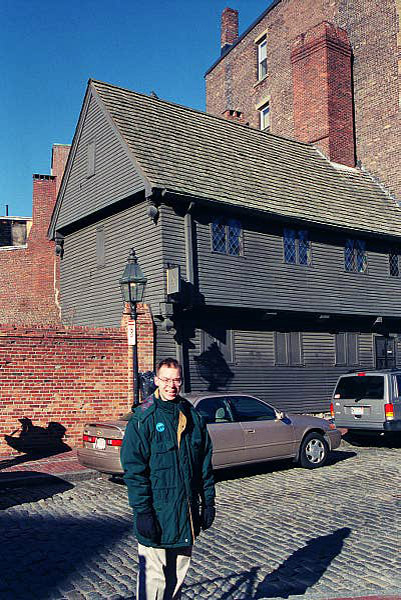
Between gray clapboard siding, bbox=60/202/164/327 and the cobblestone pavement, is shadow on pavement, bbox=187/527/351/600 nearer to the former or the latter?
the cobblestone pavement

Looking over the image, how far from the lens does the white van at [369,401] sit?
46.3ft

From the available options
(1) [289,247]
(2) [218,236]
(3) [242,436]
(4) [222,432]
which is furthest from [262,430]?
(1) [289,247]

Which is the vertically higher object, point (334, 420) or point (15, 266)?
point (15, 266)

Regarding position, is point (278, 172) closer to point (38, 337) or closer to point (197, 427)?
point (38, 337)

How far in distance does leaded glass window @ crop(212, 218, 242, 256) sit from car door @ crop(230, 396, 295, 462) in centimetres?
665

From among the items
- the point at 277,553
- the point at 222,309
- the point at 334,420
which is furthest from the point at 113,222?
the point at 277,553

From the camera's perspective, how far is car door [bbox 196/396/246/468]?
1077 cm

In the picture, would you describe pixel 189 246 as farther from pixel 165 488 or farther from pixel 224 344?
pixel 165 488

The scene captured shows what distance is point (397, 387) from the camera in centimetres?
1443

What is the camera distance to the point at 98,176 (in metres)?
19.2

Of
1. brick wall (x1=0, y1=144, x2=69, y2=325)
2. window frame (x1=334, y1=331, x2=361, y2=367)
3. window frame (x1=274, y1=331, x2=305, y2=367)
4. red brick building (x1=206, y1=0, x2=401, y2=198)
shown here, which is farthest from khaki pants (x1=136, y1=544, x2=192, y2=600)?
red brick building (x1=206, y1=0, x2=401, y2=198)

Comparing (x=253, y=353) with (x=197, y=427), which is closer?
(x=197, y=427)

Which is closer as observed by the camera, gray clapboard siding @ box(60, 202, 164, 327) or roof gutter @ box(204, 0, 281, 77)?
gray clapboard siding @ box(60, 202, 164, 327)

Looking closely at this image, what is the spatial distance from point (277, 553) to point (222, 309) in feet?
36.0
